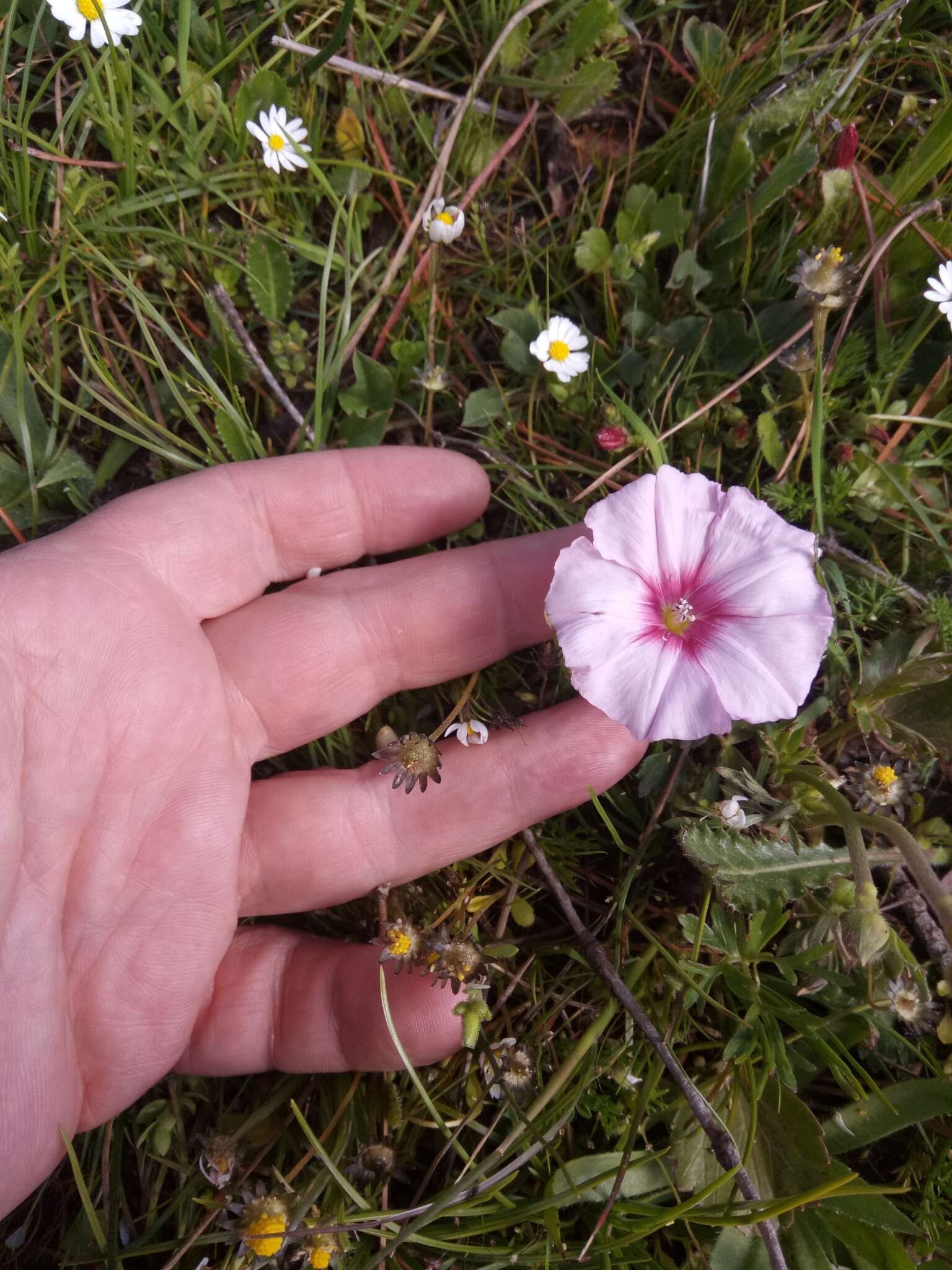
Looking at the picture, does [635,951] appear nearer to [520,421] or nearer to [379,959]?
[379,959]

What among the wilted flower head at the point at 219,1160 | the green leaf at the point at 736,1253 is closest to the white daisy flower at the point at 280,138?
the wilted flower head at the point at 219,1160

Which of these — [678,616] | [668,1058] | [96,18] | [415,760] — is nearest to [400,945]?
[415,760]

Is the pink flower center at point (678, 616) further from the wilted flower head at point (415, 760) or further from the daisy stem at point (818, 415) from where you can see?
→ the wilted flower head at point (415, 760)

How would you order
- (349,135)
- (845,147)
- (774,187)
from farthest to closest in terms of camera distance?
1. (349,135)
2. (774,187)
3. (845,147)

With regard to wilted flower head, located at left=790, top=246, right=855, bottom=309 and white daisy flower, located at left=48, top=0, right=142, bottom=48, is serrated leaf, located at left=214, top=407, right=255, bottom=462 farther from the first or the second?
wilted flower head, located at left=790, top=246, right=855, bottom=309

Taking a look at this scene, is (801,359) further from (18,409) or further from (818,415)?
(18,409)
